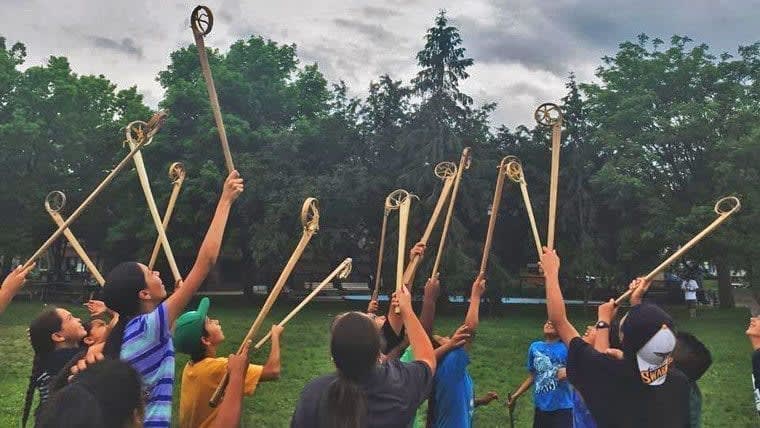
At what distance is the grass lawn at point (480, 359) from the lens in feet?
32.3

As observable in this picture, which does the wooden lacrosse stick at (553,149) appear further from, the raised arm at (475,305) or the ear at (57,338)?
the ear at (57,338)

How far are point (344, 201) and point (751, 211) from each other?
15.6 metres

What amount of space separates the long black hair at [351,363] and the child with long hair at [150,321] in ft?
2.96

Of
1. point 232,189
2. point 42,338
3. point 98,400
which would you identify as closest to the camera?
point 98,400

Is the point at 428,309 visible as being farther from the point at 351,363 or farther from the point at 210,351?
the point at 351,363

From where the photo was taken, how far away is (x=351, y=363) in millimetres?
2930

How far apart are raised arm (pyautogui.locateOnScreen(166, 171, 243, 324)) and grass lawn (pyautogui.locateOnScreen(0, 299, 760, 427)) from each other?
2.27m

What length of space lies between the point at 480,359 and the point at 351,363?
13083 millimetres

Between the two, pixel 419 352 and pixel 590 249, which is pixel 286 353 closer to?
pixel 419 352

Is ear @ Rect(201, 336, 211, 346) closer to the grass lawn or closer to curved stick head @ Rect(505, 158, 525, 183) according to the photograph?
the grass lawn

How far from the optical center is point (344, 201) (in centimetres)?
2841

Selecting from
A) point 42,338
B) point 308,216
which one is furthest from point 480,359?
point 42,338

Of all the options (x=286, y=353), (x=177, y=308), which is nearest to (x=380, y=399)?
(x=177, y=308)

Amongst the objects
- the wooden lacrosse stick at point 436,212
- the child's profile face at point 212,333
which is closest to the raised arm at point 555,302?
the wooden lacrosse stick at point 436,212
